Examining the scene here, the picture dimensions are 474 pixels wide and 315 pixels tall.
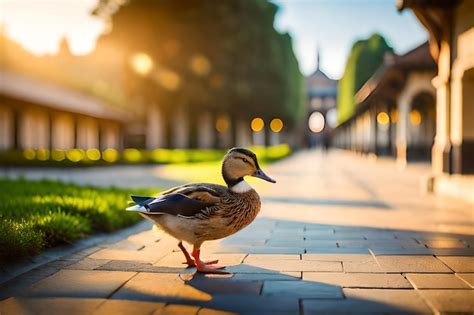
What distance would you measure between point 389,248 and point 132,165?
71.8 ft

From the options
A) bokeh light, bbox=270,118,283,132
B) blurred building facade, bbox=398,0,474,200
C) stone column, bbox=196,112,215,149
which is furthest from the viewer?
bokeh light, bbox=270,118,283,132

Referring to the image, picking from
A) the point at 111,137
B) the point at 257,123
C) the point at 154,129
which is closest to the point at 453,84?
the point at 257,123

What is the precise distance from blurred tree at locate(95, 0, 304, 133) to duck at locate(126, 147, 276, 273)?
2813 centimetres

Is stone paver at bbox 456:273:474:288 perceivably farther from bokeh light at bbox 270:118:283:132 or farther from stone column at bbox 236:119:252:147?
bokeh light at bbox 270:118:283:132

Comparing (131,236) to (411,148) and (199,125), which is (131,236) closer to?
(411,148)

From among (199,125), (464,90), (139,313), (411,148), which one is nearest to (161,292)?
(139,313)

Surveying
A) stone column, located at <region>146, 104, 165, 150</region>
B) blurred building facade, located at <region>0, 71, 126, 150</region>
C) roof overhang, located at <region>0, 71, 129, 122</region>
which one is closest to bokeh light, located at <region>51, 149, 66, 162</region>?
blurred building facade, located at <region>0, 71, 126, 150</region>

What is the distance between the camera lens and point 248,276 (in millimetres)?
4289

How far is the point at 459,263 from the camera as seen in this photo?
15.7 feet

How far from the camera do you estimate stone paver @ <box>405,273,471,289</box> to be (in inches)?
156

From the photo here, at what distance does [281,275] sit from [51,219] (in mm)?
2804

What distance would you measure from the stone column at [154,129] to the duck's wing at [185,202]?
3792cm

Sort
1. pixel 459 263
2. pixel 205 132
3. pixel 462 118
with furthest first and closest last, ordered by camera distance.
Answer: pixel 205 132, pixel 462 118, pixel 459 263

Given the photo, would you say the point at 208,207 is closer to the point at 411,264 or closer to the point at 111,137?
the point at 411,264
